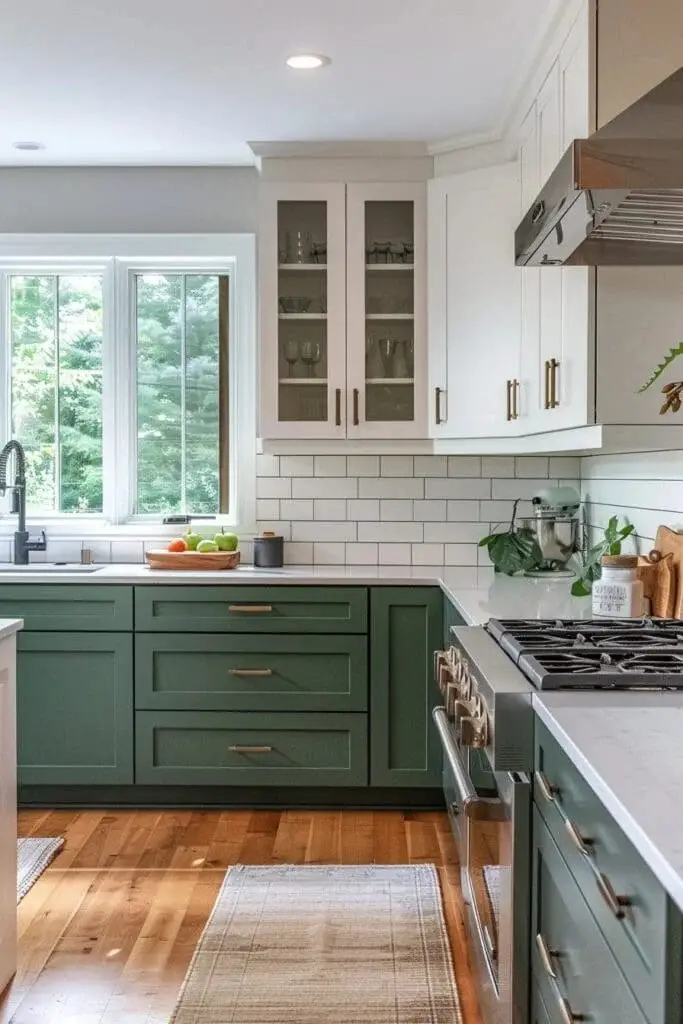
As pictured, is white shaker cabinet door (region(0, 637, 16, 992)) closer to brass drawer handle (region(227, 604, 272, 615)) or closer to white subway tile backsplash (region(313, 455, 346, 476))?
brass drawer handle (region(227, 604, 272, 615))

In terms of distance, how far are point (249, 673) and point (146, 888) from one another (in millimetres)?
901

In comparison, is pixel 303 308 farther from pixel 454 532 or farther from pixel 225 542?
pixel 454 532

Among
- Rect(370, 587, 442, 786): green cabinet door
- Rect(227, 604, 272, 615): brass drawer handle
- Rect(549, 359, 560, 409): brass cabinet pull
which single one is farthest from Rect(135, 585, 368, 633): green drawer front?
Rect(549, 359, 560, 409): brass cabinet pull

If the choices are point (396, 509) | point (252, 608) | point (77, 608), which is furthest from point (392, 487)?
point (77, 608)

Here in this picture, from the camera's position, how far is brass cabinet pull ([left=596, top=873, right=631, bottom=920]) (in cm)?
130

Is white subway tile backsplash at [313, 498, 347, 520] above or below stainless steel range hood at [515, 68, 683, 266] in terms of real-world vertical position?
below

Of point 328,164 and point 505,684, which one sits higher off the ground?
point 328,164

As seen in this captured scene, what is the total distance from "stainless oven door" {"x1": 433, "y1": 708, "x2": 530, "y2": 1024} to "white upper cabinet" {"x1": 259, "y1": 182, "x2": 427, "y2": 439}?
187 cm

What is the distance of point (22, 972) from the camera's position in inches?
107

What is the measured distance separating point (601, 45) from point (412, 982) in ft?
7.59

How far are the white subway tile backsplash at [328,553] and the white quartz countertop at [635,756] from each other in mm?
2544

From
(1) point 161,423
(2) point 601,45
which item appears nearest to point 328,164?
(1) point 161,423

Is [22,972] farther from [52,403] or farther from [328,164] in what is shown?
[328,164]

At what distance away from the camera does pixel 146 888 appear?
3.25 meters
